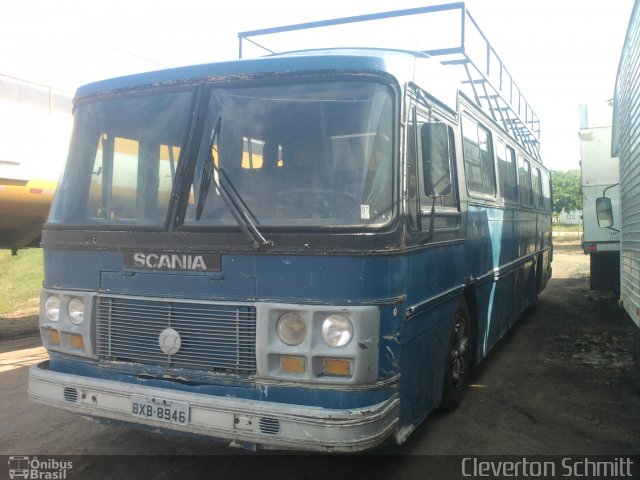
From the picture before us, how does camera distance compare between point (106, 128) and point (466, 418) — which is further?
point (466, 418)

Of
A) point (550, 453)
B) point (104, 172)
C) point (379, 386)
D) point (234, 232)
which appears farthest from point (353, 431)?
point (104, 172)

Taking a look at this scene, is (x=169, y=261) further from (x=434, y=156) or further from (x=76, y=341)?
(x=434, y=156)

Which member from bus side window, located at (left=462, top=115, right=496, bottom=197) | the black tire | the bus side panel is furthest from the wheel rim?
bus side window, located at (left=462, top=115, right=496, bottom=197)

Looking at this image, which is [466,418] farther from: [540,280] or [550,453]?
[540,280]

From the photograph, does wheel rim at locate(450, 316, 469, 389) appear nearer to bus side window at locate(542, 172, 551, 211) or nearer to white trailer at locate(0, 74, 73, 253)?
white trailer at locate(0, 74, 73, 253)

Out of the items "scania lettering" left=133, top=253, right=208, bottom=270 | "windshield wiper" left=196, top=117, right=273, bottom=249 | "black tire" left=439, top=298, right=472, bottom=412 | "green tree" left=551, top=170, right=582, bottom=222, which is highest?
"green tree" left=551, top=170, right=582, bottom=222

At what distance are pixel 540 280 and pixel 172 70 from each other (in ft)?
29.7

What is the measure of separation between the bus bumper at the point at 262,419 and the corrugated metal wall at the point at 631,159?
9.53ft

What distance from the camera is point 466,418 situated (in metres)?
5.11

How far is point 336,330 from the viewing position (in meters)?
3.19

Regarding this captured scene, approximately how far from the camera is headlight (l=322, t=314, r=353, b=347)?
3172 millimetres

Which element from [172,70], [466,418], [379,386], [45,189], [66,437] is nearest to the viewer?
[379,386]

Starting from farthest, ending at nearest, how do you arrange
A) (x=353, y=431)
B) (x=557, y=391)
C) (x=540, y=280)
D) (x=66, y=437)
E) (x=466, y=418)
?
(x=540, y=280) < (x=557, y=391) < (x=466, y=418) < (x=66, y=437) < (x=353, y=431)

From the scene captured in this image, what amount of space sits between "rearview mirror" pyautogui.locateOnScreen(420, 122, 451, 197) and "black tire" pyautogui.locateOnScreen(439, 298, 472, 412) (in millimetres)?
1520
